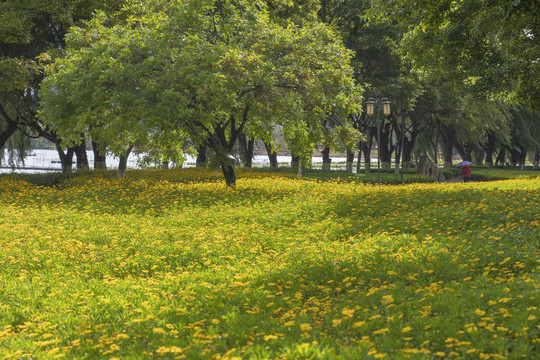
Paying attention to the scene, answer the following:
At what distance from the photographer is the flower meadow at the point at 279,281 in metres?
4.67

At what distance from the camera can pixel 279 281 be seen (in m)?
7.09

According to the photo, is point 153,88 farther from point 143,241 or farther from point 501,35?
point 501,35

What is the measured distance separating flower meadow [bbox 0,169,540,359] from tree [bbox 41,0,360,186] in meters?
4.10

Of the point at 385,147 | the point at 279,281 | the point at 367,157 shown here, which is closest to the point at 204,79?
the point at 279,281

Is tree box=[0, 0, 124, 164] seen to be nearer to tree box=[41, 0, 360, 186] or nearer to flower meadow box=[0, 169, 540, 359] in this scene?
tree box=[41, 0, 360, 186]

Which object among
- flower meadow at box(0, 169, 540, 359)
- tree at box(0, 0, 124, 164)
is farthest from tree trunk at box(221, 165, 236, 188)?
tree at box(0, 0, 124, 164)

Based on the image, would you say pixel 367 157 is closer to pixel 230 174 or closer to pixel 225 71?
pixel 230 174

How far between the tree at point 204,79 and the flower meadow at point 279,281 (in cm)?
410

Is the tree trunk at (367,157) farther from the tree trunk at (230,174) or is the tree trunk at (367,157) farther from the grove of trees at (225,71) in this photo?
the tree trunk at (230,174)

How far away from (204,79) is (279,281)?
9869 millimetres

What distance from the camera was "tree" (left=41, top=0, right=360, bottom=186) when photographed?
15648 mm

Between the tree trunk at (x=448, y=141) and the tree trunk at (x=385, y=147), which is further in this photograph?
the tree trunk at (x=448, y=141)

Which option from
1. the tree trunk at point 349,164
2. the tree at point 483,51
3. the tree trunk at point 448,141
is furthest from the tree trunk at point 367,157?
the tree at point 483,51

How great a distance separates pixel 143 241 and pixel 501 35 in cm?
1184
